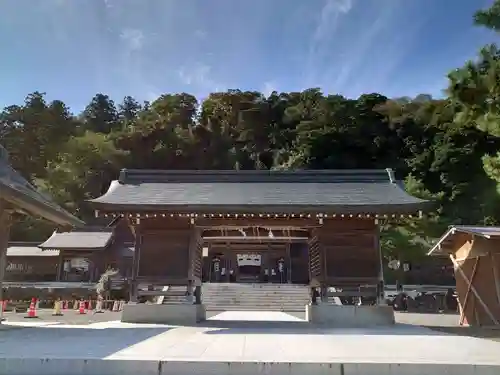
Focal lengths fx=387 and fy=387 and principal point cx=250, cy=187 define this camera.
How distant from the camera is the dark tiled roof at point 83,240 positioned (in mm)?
32094

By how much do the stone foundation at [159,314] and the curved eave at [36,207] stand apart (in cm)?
320

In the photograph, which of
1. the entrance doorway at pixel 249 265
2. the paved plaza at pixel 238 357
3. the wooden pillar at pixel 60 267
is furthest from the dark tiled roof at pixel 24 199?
the wooden pillar at pixel 60 267

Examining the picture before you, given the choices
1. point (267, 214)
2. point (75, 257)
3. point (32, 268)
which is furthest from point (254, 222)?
point (32, 268)

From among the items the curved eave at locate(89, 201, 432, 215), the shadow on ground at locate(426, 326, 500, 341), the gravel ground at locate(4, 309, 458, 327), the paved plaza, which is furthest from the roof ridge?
the paved plaza

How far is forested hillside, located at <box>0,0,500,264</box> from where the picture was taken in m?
40.6

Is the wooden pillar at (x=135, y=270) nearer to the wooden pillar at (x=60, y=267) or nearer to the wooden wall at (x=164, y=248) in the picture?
the wooden wall at (x=164, y=248)

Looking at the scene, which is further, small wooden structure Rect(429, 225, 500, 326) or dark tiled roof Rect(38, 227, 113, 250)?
dark tiled roof Rect(38, 227, 113, 250)

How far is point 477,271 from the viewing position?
39.1ft

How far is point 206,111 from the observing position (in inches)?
2434

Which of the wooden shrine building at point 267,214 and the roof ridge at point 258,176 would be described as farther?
the roof ridge at point 258,176

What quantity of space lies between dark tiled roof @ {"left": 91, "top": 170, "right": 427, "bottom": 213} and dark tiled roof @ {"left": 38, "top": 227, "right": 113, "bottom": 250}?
20.2 m

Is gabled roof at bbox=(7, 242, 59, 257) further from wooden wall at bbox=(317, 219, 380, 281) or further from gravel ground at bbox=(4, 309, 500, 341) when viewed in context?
wooden wall at bbox=(317, 219, 380, 281)

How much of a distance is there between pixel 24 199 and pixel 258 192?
7245 millimetres

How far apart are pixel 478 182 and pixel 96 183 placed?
141 feet
